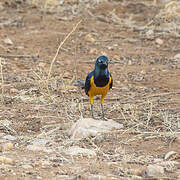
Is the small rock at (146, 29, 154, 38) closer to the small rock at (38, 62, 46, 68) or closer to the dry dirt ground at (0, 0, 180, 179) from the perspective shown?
the dry dirt ground at (0, 0, 180, 179)

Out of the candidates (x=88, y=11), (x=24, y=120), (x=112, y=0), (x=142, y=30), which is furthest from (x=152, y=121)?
(x=112, y=0)

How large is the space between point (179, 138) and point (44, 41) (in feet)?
17.7

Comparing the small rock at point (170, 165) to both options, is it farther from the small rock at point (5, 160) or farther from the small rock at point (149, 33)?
the small rock at point (149, 33)

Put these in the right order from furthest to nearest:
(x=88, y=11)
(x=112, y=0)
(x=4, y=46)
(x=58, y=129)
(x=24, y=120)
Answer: (x=112, y=0)
(x=88, y=11)
(x=4, y=46)
(x=24, y=120)
(x=58, y=129)

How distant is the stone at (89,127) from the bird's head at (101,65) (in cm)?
59

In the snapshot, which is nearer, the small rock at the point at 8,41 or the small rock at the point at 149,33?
the small rock at the point at 8,41

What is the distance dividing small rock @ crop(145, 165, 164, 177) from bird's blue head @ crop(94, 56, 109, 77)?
183 cm

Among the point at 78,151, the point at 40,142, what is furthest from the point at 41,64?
the point at 78,151

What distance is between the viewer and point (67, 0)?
11125 millimetres

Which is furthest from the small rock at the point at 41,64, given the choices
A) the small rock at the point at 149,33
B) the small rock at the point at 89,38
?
the small rock at the point at 149,33

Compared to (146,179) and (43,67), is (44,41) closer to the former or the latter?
(43,67)

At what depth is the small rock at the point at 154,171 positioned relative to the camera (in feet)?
10.7

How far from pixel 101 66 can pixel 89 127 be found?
824 millimetres

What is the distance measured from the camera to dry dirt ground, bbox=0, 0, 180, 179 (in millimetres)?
3588
